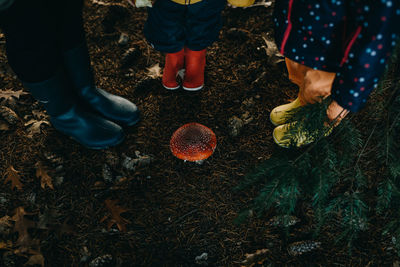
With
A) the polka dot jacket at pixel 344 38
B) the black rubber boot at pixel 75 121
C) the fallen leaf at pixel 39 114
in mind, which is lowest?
the fallen leaf at pixel 39 114

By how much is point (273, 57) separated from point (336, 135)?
1493 mm

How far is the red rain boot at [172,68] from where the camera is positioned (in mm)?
2408

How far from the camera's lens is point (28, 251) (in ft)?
6.09

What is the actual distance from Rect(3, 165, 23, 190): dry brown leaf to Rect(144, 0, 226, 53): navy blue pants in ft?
4.47

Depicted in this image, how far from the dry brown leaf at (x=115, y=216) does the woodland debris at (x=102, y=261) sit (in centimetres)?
18

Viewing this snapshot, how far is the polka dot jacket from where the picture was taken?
3.97 ft

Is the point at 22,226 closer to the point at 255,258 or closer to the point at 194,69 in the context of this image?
the point at 255,258

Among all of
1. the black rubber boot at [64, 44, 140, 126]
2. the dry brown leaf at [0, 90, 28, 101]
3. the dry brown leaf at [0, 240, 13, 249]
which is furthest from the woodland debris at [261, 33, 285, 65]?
the dry brown leaf at [0, 240, 13, 249]

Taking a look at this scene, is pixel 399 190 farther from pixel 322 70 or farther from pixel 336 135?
pixel 322 70

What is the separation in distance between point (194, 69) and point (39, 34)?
115 cm

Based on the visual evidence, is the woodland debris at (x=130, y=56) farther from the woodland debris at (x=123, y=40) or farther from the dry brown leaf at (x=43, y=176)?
the dry brown leaf at (x=43, y=176)

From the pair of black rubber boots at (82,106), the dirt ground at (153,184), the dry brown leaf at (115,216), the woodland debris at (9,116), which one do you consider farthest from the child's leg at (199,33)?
the woodland debris at (9,116)

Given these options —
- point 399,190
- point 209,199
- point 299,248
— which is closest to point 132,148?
point 209,199

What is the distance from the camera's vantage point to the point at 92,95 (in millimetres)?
2256
